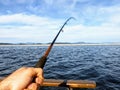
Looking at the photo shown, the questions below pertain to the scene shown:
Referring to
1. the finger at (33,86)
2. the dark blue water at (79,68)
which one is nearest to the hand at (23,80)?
the finger at (33,86)

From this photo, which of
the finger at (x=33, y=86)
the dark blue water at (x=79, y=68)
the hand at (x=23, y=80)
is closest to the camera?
the hand at (x=23, y=80)

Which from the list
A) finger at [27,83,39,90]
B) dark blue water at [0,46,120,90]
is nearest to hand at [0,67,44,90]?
finger at [27,83,39,90]

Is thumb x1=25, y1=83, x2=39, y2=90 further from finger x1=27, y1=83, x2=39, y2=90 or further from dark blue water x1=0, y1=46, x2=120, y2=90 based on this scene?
dark blue water x1=0, y1=46, x2=120, y2=90

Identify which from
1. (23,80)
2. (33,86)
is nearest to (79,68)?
(33,86)

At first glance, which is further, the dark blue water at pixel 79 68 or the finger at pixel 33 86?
the dark blue water at pixel 79 68

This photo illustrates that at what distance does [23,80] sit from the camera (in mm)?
2834

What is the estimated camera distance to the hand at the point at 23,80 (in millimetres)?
2779

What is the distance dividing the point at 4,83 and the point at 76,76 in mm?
11660

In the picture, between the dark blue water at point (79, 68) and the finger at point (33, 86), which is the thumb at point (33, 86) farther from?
the dark blue water at point (79, 68)

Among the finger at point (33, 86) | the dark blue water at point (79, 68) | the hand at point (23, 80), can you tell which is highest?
the hand at point (23, 80)

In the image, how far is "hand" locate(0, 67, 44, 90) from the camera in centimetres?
278

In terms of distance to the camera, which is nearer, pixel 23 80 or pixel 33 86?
pixel 23 80

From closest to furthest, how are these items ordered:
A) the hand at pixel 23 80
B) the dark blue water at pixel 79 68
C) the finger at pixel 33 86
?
the hand at pixel 23 80, the finger at pixel 33 86, the dark blue water at pixel 79 68

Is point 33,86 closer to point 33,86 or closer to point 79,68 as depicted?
point 33,86
